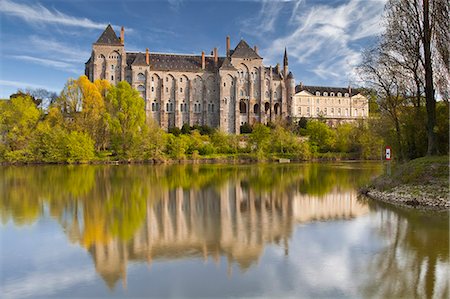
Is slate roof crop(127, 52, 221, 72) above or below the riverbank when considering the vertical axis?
above

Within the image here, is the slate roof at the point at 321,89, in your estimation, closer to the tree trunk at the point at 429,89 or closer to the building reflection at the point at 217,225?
the tree trunk at the point at 429,89

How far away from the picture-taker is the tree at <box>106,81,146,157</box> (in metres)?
48.0

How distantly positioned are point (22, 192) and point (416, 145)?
18.8m

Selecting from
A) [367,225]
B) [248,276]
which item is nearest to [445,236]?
[367,225]

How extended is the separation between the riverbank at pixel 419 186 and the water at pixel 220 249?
4.19 feet

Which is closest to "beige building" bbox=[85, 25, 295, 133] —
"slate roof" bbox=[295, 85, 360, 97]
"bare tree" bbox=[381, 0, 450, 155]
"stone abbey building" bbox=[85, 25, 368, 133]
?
"stone abbey building" bbox=[85, 25, 368, 133]

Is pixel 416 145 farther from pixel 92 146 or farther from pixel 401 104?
pixel 92 146

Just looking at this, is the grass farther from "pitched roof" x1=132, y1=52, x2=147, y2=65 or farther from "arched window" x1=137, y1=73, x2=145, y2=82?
"pitched roof" x1=132, y1=52, x2=147, y2=65

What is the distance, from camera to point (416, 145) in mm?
19781

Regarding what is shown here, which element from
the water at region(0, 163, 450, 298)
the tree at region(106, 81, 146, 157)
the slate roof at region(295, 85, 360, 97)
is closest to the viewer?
the water at region(0, 163, 450, 298)

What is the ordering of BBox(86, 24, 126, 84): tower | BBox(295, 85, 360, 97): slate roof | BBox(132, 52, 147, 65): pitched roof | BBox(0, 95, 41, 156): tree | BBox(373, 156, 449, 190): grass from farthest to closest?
BBox(295, 85, 360, 97): slate roof, BBox(132, 52, 147, 65): pitched roof, BBox(86, 24, 126, 84): tower, BBox(0, 95, 41, 156): tree, BBox(373, 156, 449, 190): grass

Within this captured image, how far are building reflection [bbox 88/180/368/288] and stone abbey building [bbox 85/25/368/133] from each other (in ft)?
178

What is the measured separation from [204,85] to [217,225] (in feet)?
212

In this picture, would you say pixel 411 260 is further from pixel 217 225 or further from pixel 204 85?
pixel 204 85
